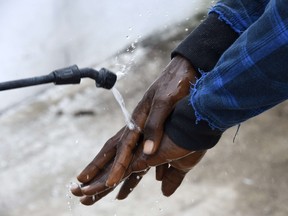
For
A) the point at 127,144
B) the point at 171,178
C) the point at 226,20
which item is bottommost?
the point at 171,178

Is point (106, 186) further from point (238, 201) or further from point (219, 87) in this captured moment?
point (238, 201)

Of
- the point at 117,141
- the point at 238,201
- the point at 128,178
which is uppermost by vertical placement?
the point at 117,141

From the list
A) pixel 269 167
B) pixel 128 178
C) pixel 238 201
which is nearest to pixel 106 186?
pixel 128 178

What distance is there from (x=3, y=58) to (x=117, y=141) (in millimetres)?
1681

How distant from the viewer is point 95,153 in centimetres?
256

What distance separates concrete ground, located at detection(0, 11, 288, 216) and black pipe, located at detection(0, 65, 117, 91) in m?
1.06

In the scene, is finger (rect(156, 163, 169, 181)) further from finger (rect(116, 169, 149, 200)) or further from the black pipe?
the black pipe

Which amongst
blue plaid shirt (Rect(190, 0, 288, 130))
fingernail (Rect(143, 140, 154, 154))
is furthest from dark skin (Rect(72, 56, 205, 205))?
blue plaid shirt (Rect(190, 0, 288, 130))

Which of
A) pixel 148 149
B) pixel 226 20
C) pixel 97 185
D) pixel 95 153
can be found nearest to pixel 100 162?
pixel 97 185

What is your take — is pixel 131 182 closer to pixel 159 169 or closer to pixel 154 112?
pixel 159 169

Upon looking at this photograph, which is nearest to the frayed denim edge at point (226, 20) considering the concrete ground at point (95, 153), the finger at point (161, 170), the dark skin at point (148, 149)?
the dark skin at point (148, 149)

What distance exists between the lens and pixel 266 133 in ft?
8.39

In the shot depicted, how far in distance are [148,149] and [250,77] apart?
0.29 m

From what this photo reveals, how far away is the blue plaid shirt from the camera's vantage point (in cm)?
110
